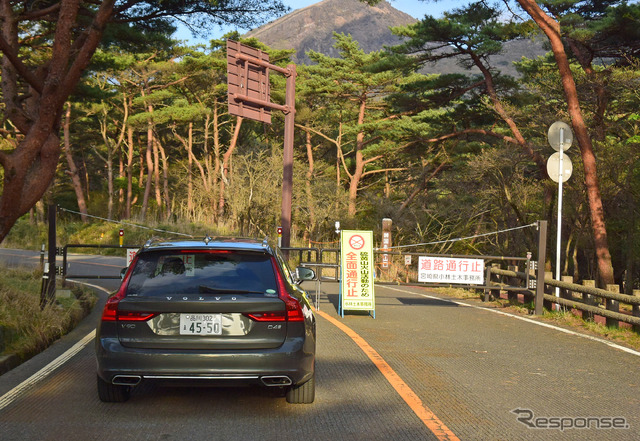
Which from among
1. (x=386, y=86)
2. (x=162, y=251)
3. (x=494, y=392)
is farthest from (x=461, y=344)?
(x=386, y=86)

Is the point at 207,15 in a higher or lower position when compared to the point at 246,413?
higher

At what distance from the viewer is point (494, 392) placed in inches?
258

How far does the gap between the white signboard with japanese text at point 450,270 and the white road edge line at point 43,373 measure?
620 cm

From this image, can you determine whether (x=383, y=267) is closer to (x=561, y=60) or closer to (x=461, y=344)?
(x=561, y=60)

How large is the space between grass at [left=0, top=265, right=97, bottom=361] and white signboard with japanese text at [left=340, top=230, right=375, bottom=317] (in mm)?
4699

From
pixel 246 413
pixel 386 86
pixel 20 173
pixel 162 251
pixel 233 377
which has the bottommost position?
pixel 246 413

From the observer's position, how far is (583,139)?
19.5 metres

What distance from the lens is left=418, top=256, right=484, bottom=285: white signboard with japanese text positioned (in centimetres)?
1288

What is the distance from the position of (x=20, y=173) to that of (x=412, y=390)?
362 inches

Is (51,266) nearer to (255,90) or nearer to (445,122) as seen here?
(255,90)

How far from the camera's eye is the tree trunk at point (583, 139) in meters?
19.5

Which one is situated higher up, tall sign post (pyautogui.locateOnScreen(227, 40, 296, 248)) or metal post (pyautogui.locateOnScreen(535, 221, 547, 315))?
tall sign post (pyautogui.locateOnScreen(227, 40, 296, 248))

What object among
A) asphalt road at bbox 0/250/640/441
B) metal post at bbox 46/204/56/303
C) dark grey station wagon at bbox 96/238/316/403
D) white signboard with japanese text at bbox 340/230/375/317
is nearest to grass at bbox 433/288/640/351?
asphalt road at bbox 0/250/640/441

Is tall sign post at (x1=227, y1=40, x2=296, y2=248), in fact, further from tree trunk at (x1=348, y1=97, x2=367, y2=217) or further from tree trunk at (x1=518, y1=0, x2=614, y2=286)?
tree trunk at (x1=348, y1=97, x2=367, y2=217)
